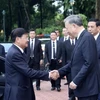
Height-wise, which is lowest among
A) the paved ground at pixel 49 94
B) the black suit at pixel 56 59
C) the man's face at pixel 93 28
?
the paved ground at pixel 49 94

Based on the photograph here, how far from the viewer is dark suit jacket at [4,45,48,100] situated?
5.79 m

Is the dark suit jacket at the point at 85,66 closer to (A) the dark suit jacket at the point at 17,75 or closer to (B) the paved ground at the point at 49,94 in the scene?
(A) the dark suit jacket at the point at 17,75

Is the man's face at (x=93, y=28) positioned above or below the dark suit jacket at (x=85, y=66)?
above

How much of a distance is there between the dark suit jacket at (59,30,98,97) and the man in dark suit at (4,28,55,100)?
0.80 meters

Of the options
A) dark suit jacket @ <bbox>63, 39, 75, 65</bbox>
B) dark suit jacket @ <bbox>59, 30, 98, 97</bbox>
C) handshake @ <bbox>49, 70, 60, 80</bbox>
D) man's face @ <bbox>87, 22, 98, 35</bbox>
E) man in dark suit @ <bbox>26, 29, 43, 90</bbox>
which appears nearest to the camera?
dark suit jacket @ <bbox>59, 30, 98, 97</bbox>

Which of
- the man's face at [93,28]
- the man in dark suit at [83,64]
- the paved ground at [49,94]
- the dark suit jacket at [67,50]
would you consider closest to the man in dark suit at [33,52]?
the paved ground at [49,94]

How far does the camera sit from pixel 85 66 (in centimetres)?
533

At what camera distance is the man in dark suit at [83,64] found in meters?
5.34

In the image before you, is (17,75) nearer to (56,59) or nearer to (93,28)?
(93,28)

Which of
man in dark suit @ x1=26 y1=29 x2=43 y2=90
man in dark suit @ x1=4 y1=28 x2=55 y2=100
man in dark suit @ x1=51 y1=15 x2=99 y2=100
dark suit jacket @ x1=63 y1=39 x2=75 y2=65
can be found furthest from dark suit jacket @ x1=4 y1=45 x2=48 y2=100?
man in dark suit @ x1=26 y1=29 x2=43 y2=90

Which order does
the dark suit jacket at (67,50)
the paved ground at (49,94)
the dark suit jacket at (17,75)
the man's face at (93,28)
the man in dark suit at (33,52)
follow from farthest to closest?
the man in dark suit at (33,52)
the paved ground at (49,94)
the dark suit jacket at (67,50)
the man's face at (93,28)
the dark suit jacket at (17,75)

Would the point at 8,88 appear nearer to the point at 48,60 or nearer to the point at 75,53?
the point at 75,53

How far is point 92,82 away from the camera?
17.8 ft

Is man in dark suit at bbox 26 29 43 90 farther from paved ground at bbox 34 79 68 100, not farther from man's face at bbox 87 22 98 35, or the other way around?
man's face at bbox 87 22 98 35
